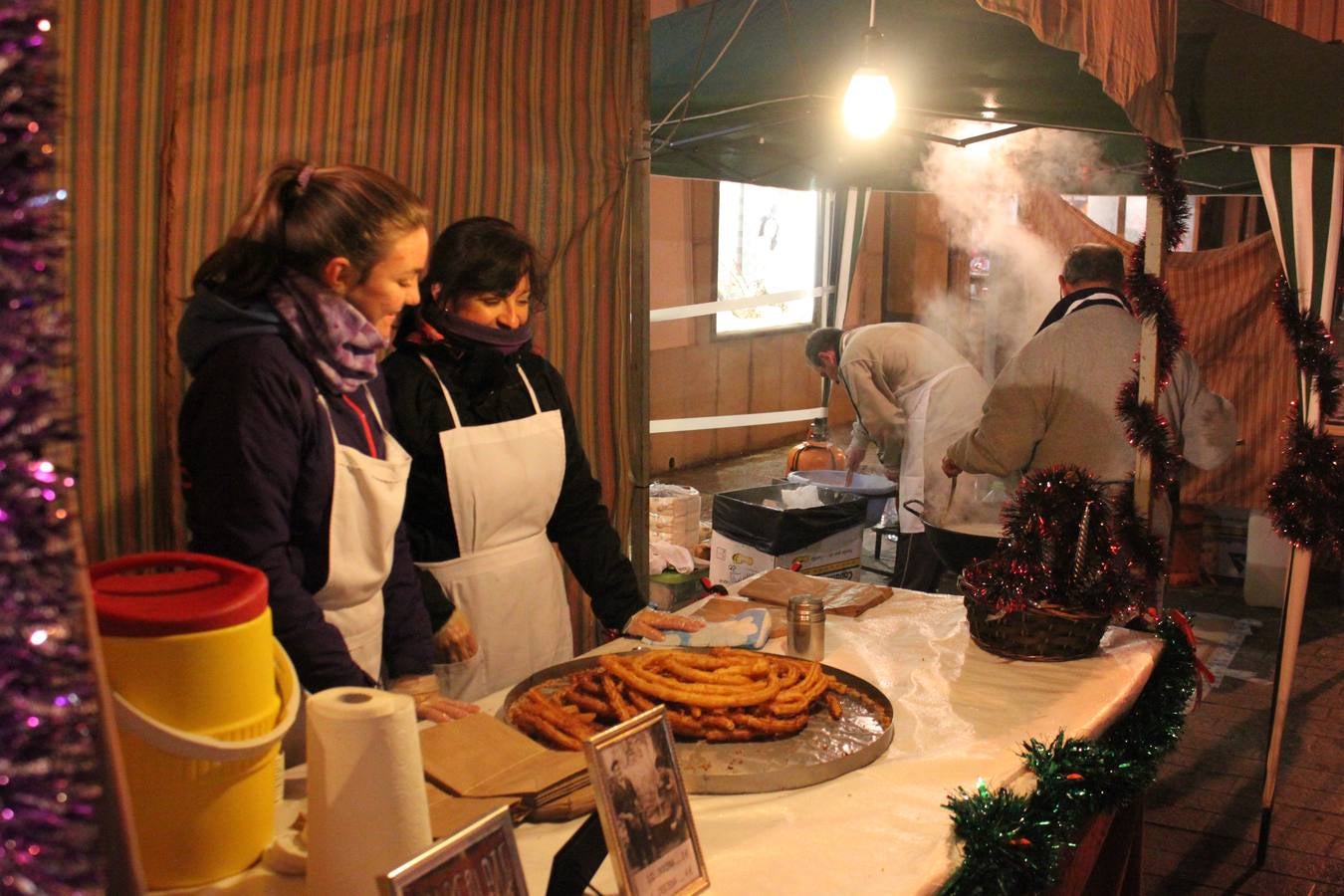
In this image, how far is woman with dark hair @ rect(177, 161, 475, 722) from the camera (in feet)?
5.83

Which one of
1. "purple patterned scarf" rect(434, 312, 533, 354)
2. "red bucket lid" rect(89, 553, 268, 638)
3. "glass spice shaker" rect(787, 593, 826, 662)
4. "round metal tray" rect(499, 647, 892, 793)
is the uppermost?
"purple patterned scarf" rect(434, 312, 533, 354)

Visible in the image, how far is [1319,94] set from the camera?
397cm

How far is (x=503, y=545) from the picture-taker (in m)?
2.61

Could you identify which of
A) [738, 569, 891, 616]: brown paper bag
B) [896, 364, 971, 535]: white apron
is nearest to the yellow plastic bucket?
[738, 569, 891, 616]: brown paper bag

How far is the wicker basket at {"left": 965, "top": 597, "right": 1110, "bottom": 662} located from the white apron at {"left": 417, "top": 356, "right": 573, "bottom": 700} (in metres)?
1.00

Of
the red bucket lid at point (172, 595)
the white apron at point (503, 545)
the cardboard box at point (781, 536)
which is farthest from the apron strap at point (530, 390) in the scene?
the cardboard box at point (781, 536)

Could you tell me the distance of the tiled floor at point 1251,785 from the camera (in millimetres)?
3820

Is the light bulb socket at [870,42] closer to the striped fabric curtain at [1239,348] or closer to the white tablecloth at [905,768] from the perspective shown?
the white tablecloth at [905,768]

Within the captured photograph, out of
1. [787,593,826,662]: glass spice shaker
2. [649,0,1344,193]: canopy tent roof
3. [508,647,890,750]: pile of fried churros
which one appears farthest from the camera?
[649,0,1344,193]: canopy tent roof

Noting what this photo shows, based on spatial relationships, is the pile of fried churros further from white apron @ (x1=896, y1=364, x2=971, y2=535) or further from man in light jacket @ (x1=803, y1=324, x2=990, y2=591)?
white apron @ (x1=896, y1=364, x2=971, y2=535)

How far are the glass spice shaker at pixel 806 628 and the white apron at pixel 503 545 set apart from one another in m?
0.64

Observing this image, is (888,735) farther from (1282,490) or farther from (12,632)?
(1282,490)

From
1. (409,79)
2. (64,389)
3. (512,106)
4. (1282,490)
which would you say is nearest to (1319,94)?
(1282,490)

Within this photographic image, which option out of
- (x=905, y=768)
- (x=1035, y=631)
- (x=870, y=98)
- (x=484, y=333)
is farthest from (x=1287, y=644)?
(x=484, y=333)
